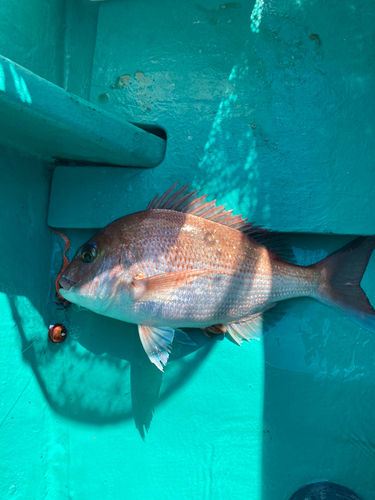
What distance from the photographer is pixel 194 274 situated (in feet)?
6.45

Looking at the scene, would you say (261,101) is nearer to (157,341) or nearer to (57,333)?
(157,341)

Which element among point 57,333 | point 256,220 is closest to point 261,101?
point 256,220

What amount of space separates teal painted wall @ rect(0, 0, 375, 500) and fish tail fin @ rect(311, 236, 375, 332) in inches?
5.1

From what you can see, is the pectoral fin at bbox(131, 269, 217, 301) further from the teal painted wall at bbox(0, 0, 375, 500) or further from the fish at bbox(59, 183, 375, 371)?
the teal painted wall at bbox(0, 0, 375, 500)

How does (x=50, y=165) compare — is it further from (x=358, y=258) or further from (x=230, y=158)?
(x=358, y=258)

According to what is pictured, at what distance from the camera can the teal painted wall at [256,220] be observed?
2195mm

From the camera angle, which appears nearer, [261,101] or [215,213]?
[215,213]

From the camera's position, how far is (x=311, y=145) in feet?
7.30

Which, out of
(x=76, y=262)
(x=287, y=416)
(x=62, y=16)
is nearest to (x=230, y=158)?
(x=76, y=262)

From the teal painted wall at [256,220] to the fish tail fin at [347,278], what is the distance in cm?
13

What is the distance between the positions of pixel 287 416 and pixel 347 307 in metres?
0.83

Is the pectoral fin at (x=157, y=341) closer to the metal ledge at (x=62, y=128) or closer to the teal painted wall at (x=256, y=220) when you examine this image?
the teal painted wall at (x=256, y=220)

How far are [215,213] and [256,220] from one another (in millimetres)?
298

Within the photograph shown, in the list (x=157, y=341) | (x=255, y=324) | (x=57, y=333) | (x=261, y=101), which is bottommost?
(x=57, y=333)
